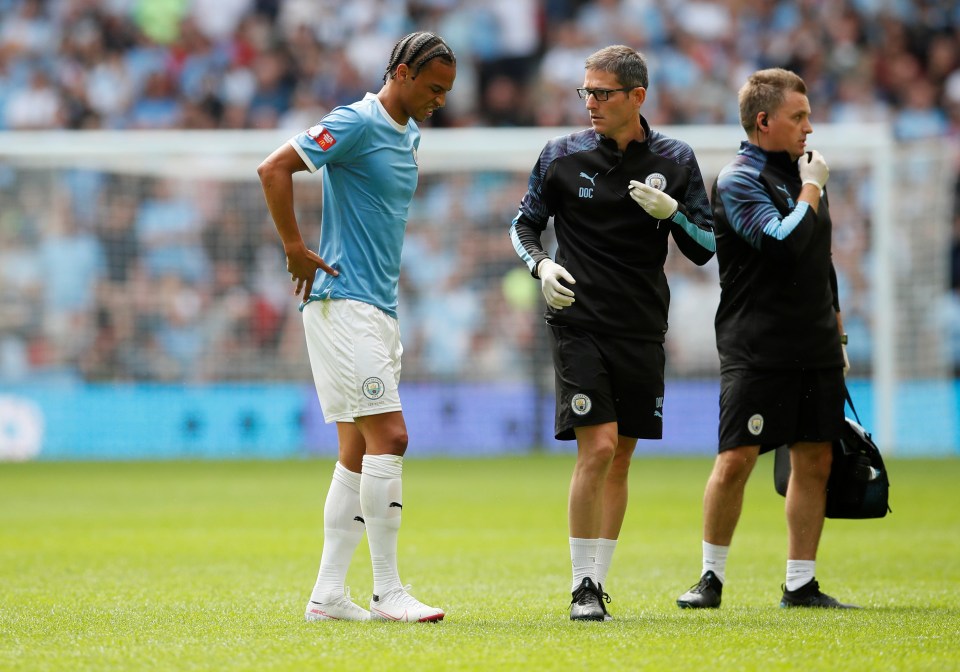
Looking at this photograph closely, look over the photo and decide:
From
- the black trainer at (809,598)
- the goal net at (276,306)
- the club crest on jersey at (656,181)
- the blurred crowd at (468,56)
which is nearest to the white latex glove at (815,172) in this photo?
the club crest on jersey at (656,181)

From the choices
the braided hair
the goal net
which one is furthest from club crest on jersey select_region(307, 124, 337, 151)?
the goal net

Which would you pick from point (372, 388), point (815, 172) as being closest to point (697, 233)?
point (815, 172)

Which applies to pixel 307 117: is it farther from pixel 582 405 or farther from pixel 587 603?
pixel 587 603

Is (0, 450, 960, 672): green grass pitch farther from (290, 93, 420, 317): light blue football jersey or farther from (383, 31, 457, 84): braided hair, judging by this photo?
(383, 31, 457, 84): braided hair

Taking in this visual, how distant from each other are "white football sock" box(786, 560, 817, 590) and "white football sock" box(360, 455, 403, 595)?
1.76m

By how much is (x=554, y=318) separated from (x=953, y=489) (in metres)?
7.74

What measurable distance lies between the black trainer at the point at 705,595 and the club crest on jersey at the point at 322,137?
2.42 m

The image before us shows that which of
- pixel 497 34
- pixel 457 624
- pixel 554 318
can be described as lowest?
pixel 457 624

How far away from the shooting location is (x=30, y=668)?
4246 millimetres

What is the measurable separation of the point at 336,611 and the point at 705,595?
1589 millimetres

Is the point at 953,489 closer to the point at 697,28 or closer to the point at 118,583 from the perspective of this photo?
the point at 118,583

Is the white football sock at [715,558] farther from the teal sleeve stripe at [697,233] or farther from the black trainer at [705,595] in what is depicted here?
the teal sleeve stripe at [697,233]

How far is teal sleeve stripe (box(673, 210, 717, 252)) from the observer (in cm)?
558

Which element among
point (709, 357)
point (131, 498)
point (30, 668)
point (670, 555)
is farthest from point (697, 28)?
point (30, 668)
